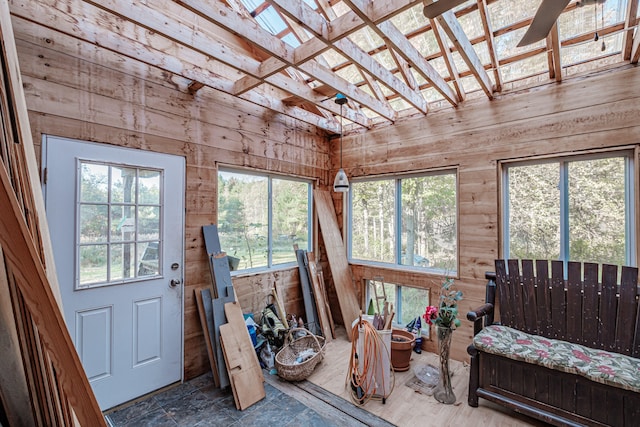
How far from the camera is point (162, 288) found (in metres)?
2.66

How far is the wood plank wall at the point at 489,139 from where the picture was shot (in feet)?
8.14

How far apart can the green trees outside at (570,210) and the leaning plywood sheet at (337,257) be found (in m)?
1.97

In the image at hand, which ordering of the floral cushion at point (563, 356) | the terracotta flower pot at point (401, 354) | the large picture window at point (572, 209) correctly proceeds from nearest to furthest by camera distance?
the floral cushion at point (563, 356) → the large picture window at point (572, 209) → the terracotta flower pot at point (401, 354)

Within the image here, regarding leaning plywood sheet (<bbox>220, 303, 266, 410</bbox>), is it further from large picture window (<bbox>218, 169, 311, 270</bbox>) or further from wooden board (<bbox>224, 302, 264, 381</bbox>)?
large picture window (<bbox>218, 169, 311, 270</bbox>)

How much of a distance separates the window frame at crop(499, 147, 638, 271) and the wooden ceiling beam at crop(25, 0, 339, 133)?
2736mm

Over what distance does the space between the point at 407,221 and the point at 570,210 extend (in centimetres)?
160

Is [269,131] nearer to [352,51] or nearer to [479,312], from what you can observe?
[352,51]

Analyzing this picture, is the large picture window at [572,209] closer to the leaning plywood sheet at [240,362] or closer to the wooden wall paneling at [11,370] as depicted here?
the leaning plywood sheet at [240,362]

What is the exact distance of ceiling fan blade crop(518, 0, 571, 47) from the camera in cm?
138

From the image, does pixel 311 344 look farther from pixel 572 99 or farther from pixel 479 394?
pixel 572 99

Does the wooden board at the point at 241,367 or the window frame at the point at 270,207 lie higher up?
the window frame at the point at 270,207

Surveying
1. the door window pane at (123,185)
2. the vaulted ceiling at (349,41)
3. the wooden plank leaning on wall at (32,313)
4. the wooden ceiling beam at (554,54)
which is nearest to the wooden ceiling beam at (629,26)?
the vaulted ceiling at (349,41)

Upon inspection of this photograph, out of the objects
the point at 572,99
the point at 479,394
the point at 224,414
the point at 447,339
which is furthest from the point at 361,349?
the point at 572,99

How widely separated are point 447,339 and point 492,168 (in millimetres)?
1783
